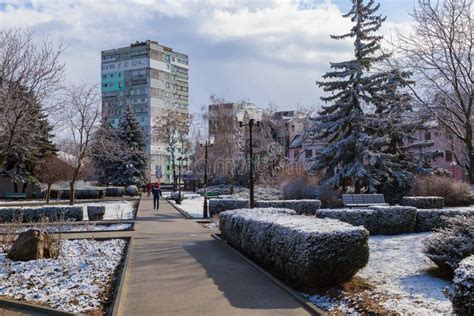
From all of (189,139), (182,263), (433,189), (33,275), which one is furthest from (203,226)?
(189,139)

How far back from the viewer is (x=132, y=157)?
186 ft

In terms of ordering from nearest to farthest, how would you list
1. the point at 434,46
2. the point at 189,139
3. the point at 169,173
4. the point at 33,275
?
the point at 33,275, the point at 434,46, the point at 189,139, the point at 169,173

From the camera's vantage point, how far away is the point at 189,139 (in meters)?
62.1

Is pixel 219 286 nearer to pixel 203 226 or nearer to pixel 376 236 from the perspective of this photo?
pixel 376 236

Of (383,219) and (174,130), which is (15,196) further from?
(383,219)

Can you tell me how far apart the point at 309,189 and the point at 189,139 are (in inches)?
1464

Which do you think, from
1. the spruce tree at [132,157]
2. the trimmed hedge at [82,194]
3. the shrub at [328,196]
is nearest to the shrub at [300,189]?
the shrub at [328,196]

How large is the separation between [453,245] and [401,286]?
127 cm

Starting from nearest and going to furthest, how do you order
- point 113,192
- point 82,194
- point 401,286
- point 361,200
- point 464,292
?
point 464,292, point 401,286, point 361,200, point 82,194, point 113,192

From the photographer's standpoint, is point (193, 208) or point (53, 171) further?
point (53, 171)

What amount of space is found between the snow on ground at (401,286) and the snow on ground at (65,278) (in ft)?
11.9

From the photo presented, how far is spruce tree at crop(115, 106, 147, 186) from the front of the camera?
2183 inches

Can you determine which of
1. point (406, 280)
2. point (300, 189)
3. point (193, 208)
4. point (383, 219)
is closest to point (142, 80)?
point (193, 208)

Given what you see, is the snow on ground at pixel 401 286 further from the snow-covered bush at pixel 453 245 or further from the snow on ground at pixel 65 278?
the snow on ground at pixel 65 278
